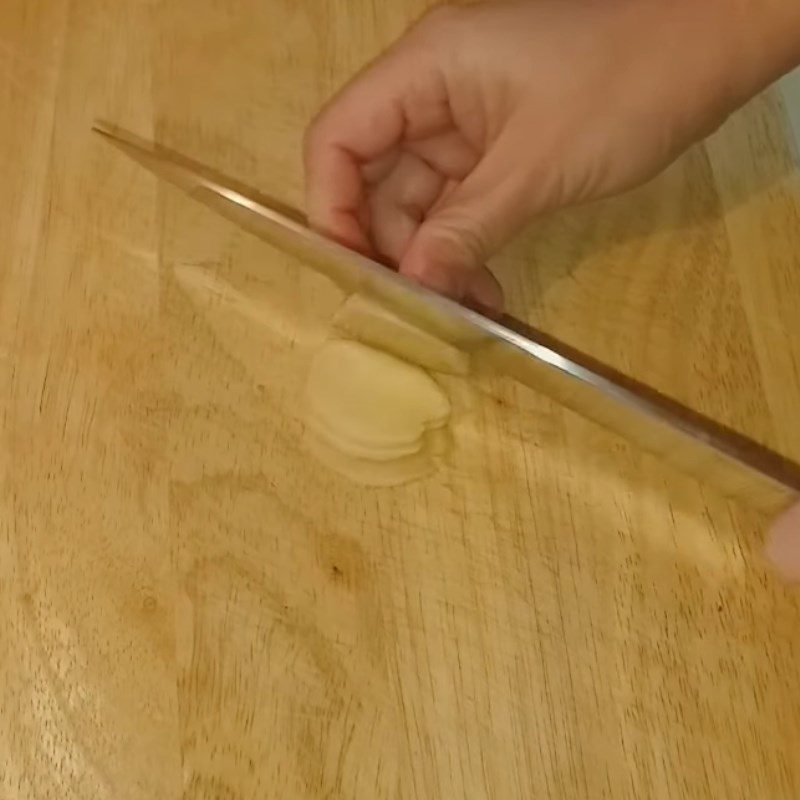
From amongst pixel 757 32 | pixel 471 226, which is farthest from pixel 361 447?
pixel 757 32

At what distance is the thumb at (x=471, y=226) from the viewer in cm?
59

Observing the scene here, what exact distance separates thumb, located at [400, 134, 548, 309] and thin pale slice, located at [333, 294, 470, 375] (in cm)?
3

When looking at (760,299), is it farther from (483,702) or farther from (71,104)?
(71,104)

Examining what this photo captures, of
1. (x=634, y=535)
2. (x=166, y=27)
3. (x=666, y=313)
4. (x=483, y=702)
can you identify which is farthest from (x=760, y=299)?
(x=166, y=27)

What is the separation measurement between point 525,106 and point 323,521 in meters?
0.24

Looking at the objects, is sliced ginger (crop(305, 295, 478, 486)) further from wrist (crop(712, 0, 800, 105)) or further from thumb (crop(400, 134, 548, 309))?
wrist (crop(712, 0, 800, 105))

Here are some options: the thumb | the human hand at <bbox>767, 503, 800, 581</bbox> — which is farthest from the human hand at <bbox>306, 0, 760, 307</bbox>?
the human hand at <bbox>767, 503, 800, 581</bbox>

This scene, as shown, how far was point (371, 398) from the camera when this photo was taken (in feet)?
2.08

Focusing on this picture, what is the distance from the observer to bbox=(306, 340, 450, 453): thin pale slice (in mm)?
624

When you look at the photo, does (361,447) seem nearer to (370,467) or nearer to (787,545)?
(370,467)

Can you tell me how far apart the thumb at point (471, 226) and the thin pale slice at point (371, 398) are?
6cm

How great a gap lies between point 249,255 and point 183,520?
0.52 feet

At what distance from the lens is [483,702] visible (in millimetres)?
582

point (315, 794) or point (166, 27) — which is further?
point (166, 27)
